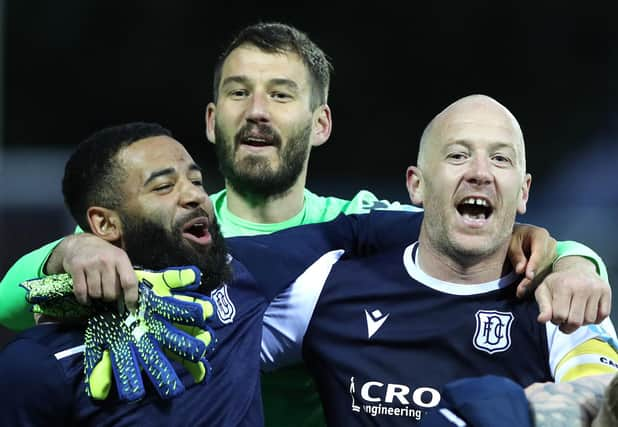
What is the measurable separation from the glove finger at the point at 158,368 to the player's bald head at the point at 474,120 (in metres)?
0.89

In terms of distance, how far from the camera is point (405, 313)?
2812mm

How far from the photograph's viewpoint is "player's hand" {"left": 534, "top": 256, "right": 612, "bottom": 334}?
2459 millimetres

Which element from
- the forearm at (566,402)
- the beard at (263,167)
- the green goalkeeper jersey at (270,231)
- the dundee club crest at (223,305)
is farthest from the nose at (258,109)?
the forearm at (566,402)

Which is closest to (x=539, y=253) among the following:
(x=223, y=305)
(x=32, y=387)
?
(x=223, y=305)

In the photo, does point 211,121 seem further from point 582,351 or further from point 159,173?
point 582,351

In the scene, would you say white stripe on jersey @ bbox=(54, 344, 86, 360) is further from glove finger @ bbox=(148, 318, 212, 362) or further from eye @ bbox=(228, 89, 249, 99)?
eye @ bbox=(228, 89, 249, 99)

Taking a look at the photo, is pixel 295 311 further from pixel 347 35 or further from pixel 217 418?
pixel 347 35

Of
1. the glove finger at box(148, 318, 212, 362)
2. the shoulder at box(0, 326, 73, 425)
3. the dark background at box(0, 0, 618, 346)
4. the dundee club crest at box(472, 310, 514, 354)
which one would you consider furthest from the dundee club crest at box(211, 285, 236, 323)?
the dark background at box(0, 0, 618, 346)

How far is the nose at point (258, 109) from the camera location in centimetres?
350

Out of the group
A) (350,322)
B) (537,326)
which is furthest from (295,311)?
(537,326)

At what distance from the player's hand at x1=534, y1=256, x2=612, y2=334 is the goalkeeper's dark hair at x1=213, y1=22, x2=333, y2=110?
1370mm

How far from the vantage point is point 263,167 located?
3.52 meters

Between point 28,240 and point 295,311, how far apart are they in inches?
175

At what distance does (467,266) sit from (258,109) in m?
1.02
